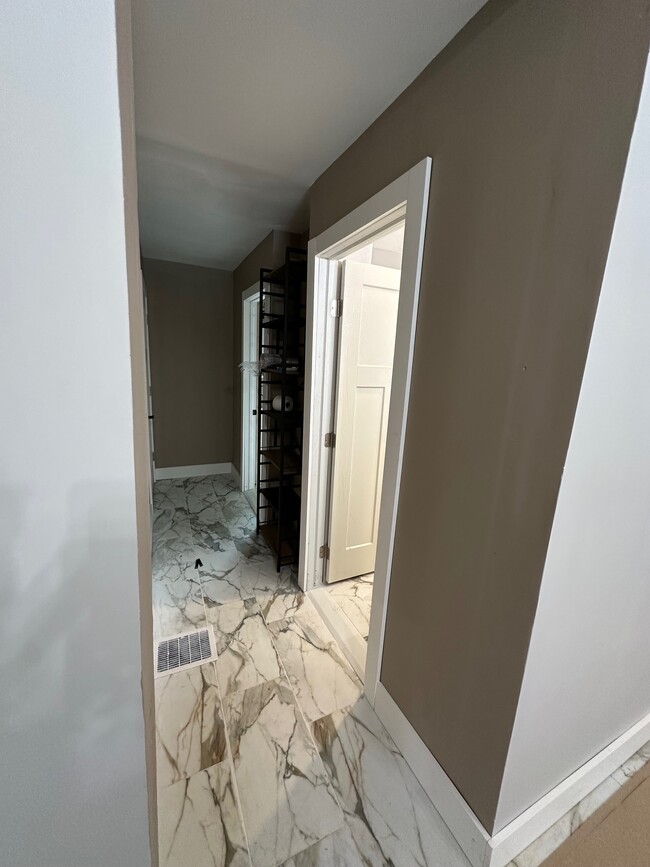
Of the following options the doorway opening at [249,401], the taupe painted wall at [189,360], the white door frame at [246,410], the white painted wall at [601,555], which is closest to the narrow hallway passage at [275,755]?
the white painted wall at [601,555]

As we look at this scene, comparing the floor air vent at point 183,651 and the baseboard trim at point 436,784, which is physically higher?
the baseboard trim at point 436,784

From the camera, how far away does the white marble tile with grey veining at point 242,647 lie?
63.2 inches

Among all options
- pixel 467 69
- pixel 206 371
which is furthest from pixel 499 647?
pixel 206 371

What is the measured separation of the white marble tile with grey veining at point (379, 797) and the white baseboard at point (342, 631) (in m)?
0.24

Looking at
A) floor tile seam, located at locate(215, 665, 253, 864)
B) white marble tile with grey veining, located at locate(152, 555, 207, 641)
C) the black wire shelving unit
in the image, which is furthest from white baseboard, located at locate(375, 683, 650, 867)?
the black wire shelving unit

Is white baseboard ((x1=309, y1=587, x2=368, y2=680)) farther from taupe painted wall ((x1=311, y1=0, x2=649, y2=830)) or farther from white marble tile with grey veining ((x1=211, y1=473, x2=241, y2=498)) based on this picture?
white marble tile with grey veining ((x1=211, y1=473, x2=241, y2=498))

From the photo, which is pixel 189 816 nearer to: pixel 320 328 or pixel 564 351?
pixel 564 351

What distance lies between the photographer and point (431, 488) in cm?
114

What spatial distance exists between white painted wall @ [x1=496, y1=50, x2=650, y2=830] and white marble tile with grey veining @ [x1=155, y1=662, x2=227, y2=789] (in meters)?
0.99

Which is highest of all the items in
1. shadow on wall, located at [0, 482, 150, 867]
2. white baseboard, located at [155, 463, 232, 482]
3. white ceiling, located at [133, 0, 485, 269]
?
white ceiling, located at [133, 0, 485, 269]

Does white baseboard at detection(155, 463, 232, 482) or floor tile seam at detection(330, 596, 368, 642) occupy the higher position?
white baseboard at detection(155, 463, 232, 482)

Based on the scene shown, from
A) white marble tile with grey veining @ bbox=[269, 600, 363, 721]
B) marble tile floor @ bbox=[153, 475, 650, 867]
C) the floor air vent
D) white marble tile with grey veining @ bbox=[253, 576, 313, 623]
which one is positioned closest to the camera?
marble tile floor @ bbox=[153, 475, 650, 867]

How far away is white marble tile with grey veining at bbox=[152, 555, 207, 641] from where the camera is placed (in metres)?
1.89

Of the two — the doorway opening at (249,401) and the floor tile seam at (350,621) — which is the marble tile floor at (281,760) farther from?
the doorway opening at (249,401)
